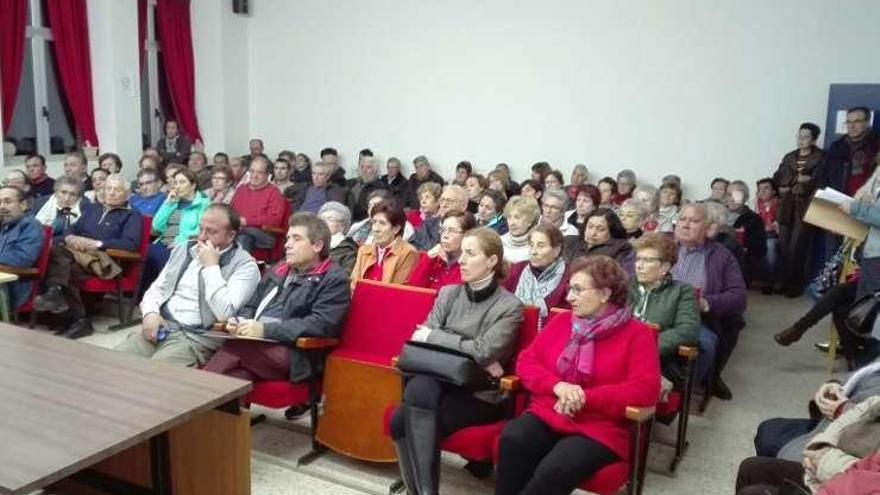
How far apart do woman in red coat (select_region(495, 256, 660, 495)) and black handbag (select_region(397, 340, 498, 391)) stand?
159mm

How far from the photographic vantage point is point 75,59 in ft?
26.4

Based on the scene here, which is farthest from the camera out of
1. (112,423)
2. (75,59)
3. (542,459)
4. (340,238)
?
(75,59)

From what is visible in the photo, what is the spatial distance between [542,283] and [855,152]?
440cm

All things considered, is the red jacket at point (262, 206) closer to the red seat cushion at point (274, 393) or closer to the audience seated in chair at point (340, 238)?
the audience seated in chair at point (340, 238)

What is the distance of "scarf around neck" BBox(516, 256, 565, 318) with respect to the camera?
338 centimetres

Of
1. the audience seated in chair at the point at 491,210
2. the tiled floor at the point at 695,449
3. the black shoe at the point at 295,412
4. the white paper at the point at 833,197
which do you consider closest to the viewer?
the tiled floor at the point at 695,449

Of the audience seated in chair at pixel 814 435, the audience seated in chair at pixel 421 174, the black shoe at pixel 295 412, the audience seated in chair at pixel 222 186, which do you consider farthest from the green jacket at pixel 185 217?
the audience seated in chair at pixel 814 435

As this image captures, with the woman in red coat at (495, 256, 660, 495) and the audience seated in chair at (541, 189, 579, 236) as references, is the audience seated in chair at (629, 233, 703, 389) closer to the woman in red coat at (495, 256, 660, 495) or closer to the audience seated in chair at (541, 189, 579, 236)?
the woman in red coat at (495, 256, 660, 495)

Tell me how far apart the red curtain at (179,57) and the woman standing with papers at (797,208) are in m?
6.89

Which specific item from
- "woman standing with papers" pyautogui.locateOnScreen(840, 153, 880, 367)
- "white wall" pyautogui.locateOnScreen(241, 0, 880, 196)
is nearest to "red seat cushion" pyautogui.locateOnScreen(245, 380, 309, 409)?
"woman standing with papers" pyautogui.locateOnScreen(840, 153, 880, 367)

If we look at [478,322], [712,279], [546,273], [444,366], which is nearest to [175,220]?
[546,273]

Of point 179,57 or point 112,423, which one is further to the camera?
point 179,57

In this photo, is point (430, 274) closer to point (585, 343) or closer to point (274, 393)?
point (274, 393)

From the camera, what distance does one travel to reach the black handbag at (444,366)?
271 cm
